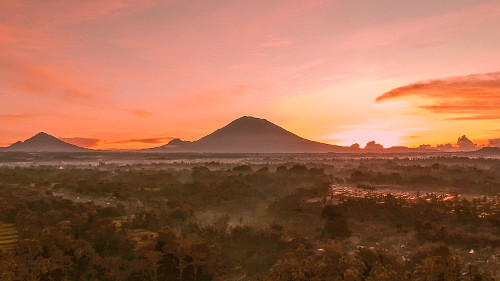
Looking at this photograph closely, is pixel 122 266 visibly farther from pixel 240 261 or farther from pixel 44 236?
pixel 240 261

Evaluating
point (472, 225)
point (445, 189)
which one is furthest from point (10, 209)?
point (445, 189)

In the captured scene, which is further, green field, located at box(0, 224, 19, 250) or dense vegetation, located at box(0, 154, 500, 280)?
green field, located at box(0, 224, 19, 250)

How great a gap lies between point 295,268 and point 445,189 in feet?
86.8

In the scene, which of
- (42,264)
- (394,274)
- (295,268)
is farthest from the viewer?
(42,264)

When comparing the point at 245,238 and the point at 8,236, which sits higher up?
the point at 8,236

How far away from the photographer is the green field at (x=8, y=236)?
1224 cm

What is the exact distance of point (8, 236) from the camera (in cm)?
1317

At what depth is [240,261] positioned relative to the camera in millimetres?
12773

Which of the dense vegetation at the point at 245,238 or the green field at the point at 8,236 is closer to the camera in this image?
the dense vegetation at the point at 245,238

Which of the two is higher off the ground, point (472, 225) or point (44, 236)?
point (44, 236)

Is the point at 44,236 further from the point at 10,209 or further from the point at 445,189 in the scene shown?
the point at 445,189

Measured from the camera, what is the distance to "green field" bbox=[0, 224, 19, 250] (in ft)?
40.2

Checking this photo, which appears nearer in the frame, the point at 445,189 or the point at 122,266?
the point at 122,266

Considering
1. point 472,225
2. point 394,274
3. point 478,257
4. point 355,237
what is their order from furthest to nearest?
point 472,225, point 355,237, point 478,257, point 394,274
